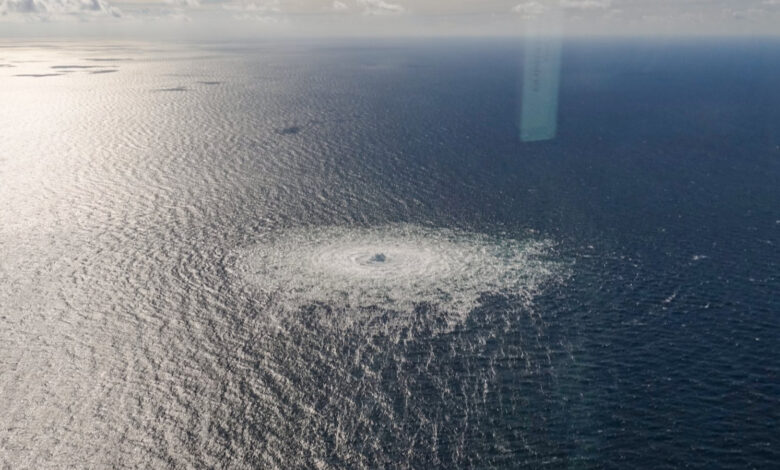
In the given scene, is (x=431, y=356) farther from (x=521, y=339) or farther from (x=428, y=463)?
(x=428, y=463)

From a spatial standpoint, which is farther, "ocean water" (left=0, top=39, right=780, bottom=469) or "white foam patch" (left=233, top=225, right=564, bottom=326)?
"white foam patch" (left=233, top=225, right=564, bottom=326)

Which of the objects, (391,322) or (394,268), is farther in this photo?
(394,268)

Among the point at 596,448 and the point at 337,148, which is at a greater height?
the point at 337,148

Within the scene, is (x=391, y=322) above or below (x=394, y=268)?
below

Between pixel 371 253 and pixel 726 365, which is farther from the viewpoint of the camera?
pixel 371 253

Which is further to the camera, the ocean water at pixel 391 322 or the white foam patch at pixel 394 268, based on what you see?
the white foam patch at pixel 394 268

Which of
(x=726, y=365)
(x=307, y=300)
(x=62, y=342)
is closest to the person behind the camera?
(x=726, y=365)

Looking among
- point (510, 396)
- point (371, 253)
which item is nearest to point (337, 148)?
point (371, 253)

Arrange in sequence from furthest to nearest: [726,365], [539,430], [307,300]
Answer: [307,300] → [726,365] → [539,430]
